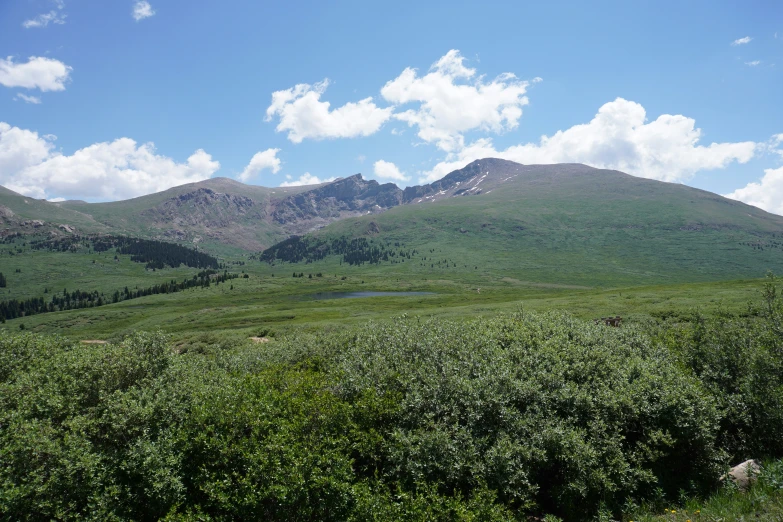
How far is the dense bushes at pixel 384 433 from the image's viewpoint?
2155cm

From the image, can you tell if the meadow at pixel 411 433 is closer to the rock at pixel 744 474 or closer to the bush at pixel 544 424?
the bush at pixel 544 424

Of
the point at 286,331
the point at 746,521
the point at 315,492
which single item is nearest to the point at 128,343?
the point at 315,492

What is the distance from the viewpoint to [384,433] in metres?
27.2

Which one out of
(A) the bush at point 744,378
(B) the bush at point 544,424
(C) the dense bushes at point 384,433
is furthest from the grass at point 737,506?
(A) the bush at point 744,378

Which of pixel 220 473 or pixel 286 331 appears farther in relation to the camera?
pixel 286 331

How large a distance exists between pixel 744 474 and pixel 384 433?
22.2 metres

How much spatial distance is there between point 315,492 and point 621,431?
68.8 ft

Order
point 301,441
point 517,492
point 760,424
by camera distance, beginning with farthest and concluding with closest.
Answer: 1. point 760,424
2. point 301,441
3. point 517,492

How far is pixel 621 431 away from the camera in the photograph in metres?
27.3

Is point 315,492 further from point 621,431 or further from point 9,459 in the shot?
point 621,431

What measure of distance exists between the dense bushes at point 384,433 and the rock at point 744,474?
0.92 metres

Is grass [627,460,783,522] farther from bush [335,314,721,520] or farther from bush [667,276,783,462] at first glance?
bush [667,276,783,462]

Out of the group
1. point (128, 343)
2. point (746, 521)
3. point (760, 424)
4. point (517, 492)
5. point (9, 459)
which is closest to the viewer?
point (746, 521)

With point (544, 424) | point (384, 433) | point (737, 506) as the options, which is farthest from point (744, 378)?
point (384, 433)
